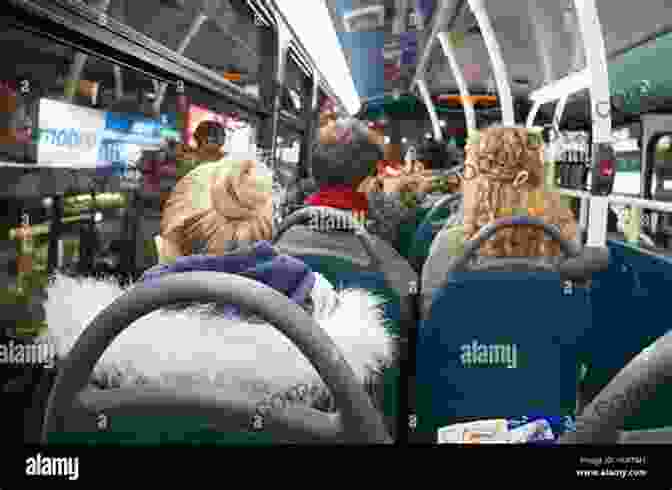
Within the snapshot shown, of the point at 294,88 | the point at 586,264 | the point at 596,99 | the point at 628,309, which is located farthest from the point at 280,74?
the point at 628,309

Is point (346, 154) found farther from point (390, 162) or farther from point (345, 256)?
point (345, 256)

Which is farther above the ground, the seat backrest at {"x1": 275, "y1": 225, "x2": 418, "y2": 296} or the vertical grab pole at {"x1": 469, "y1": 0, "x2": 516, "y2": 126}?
the vertical grab pole at {"x1": 469, "y1": 0, "x2": 516, "y2": 126}

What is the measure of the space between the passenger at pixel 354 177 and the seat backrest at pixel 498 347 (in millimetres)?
263

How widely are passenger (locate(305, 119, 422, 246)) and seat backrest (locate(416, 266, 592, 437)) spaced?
0.26 meters

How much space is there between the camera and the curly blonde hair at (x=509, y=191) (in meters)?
1.75

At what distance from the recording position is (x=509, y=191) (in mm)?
1757

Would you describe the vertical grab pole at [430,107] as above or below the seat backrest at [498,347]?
above

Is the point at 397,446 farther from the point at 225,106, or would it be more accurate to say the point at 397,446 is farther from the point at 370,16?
the point at 370,16

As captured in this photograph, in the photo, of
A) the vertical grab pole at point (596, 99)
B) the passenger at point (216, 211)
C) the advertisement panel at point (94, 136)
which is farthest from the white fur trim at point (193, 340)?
the vertical grab pole at point (596, 99)

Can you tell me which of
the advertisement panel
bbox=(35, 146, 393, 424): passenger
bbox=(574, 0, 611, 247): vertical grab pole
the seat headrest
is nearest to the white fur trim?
bbox=(35, 146, 393, 424): passenger

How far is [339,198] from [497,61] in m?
0.58

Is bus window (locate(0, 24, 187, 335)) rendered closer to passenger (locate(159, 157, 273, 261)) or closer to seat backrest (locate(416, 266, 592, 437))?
passenger (locate(159, 157, 273, 261))

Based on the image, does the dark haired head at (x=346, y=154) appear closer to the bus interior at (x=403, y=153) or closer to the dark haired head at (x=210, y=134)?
the bus interior at (x=403, y=153)

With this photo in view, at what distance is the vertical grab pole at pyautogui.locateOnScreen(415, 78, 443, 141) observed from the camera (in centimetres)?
173
